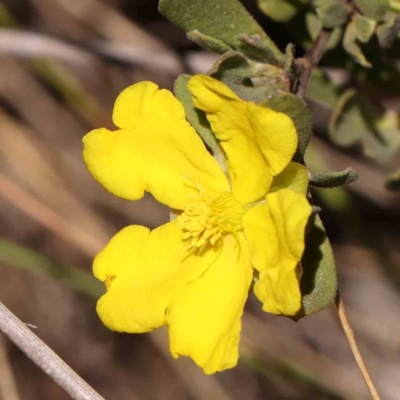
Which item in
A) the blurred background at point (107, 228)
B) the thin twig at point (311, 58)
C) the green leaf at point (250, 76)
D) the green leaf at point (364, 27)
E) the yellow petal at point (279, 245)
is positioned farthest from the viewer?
the blurred background at point (107, 228)

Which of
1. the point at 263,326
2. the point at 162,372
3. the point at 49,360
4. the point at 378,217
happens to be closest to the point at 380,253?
the point at 378,217

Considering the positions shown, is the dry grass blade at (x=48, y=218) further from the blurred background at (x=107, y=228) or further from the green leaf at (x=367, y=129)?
the green leaf at (x=367, y=129)

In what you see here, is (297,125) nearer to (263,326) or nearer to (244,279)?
(244,279)

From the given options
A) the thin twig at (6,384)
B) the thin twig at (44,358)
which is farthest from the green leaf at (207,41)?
the thin twig at (6,384)

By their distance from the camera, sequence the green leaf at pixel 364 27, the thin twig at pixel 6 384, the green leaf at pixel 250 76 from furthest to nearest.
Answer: the thin twig at pixel 6 384
the green leaf at pixel 364 27
the green leaf at pixel 250 76

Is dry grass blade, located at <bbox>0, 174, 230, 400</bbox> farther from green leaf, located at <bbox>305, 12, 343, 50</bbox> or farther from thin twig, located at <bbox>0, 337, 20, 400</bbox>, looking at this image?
green leaf, located at <bbox>305, 12, 343, 50</bbox>

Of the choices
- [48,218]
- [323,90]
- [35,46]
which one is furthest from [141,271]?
[35,46]
